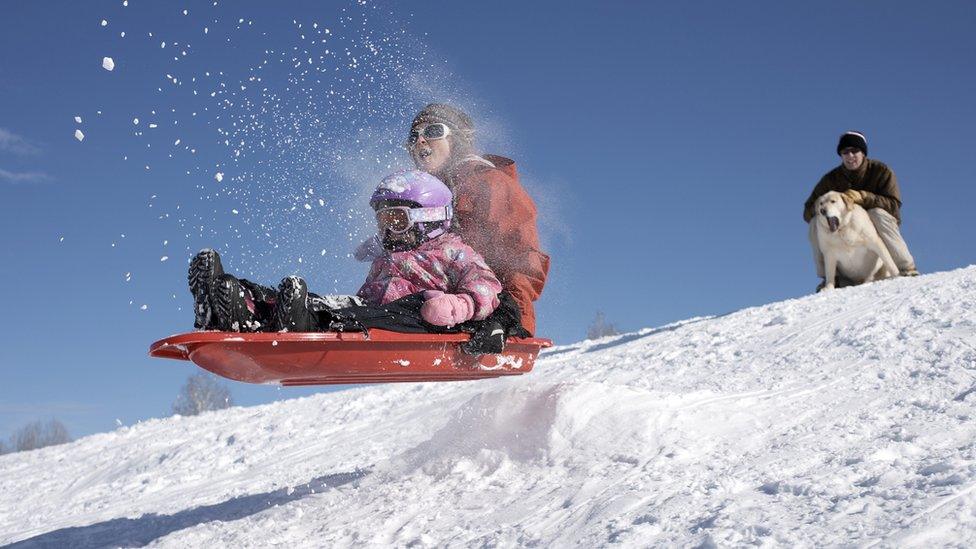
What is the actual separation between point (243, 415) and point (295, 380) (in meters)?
6.82

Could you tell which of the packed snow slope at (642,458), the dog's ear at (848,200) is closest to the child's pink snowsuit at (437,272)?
the packed snow slope at (642,458)

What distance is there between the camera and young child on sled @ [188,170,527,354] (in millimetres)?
4582

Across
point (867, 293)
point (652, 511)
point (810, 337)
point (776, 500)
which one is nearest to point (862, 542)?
point (776, 500)

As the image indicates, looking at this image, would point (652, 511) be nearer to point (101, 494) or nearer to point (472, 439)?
point (472, 439)

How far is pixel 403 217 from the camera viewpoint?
16.5 ft

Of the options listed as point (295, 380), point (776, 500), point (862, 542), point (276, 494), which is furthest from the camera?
point (276, 494)

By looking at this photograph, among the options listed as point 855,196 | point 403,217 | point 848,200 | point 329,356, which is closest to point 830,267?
point 848,200

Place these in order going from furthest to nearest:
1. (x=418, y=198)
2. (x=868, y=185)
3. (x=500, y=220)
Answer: (x=868, y=185), (x=500, y=220), (x=418, y=198)

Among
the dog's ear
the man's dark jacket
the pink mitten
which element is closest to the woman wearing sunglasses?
the pink mitten

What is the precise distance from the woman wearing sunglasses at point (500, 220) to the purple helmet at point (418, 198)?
22 centimetres

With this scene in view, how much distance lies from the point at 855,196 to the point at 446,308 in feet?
27.9

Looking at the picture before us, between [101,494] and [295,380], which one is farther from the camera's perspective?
[101,494]

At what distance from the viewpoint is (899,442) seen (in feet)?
14.1

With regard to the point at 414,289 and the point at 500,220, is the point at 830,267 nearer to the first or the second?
the point at 500,220
